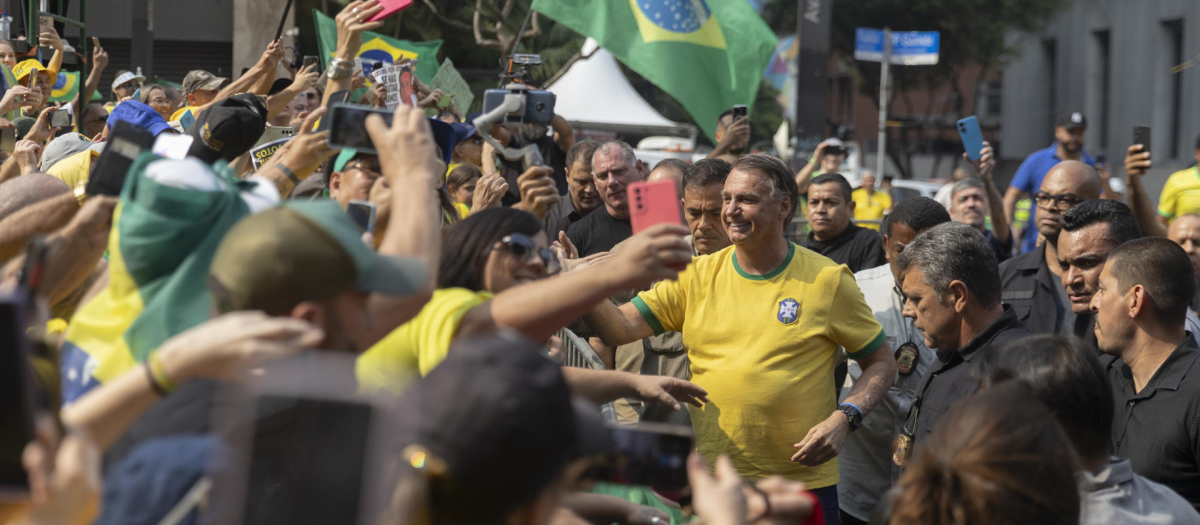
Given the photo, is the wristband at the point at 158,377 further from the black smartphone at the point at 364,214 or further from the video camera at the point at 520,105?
the video camera at the point at 520,105

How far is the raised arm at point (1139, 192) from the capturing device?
20.8ft

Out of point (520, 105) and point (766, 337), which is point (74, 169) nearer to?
point (520, 105)

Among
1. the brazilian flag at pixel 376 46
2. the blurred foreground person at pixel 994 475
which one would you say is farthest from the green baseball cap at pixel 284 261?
the brazilian flag at pixel 376 46

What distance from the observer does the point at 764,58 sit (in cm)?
867

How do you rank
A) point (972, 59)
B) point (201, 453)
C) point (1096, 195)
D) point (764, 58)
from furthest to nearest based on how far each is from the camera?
1. point (972, 59)
2. point (764, 58)
3. point (1096, 195)
4. point (201, 453)

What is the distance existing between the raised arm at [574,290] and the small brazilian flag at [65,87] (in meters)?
7.87

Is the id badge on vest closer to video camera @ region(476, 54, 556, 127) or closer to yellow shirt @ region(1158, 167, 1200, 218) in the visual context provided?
video camera @ region(476, 54, 556, 127)

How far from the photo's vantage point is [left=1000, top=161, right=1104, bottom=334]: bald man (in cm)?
557

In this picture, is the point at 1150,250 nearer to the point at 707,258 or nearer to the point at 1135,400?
the point at 1135,400

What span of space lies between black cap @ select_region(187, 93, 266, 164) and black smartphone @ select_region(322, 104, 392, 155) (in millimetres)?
1075

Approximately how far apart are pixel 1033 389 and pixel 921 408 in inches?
46.2

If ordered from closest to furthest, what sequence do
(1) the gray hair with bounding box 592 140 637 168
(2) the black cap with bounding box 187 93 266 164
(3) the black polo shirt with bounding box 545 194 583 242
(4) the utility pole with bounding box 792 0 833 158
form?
1. (2) the black cap with bounding box 187 93 266 164
2. (1) the gray hair with bounding box 592 140 637 168
3. (3) the black polo shirt with bounding box 545 194 583 242
4. (4) the utility pole with bounding box 792 0 833 158

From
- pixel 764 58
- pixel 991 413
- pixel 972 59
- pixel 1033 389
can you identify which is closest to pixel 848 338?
pixel 1033 389

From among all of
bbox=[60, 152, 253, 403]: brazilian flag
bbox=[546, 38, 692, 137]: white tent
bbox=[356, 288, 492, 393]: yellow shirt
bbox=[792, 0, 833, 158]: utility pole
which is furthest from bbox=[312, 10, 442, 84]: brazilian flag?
bbox=[546, 38, 692, 137]: white tent
